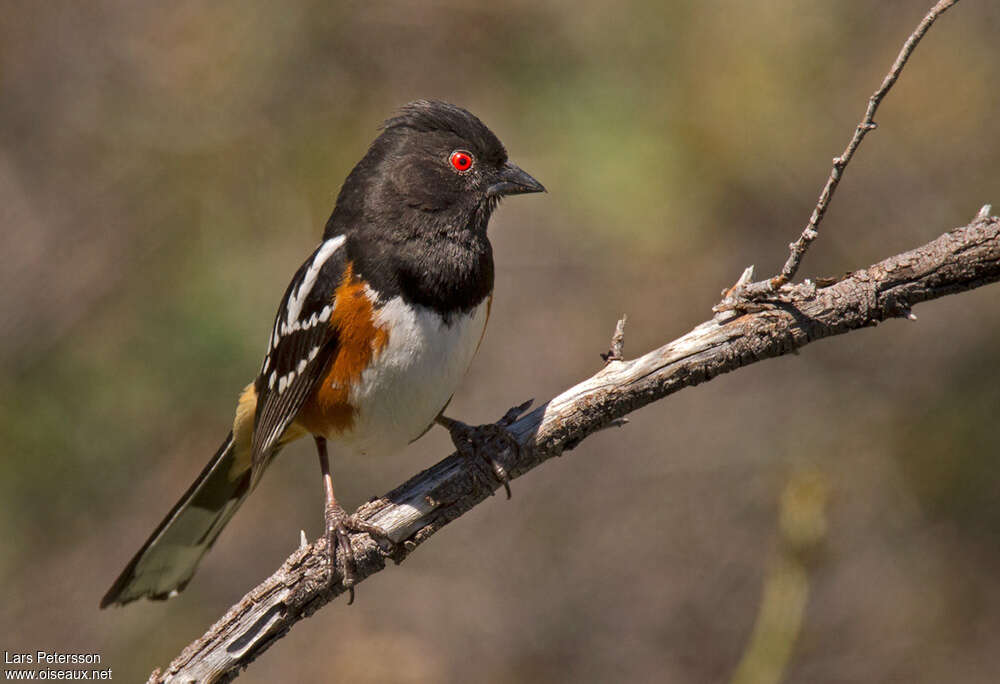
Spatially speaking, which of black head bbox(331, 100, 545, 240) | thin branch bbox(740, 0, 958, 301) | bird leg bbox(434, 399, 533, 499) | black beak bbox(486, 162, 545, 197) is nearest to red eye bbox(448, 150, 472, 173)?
black head bbox(331, 100, 545, 240)

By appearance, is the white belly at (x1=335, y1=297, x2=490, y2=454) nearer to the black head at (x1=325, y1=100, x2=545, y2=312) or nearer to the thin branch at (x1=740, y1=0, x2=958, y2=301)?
the black head at (x1=325, y1=100, x2=545, y2=312)

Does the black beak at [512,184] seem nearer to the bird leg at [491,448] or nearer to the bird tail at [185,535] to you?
the bird leg at [491,448]

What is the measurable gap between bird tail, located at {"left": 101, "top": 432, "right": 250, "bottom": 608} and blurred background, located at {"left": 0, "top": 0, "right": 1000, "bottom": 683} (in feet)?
2.97

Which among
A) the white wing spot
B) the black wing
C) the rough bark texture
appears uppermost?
the white wing spot

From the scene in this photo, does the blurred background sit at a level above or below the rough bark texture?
above

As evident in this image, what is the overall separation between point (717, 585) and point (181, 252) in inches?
121

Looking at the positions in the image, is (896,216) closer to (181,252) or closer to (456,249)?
(456,249)

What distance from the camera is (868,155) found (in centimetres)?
512

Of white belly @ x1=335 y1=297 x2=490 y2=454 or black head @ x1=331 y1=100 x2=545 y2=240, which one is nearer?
white belly @ x1=335 y1=297 x2=490 y2=454

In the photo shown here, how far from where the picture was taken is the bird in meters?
3.05

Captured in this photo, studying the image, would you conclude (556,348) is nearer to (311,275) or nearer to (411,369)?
(311,275)

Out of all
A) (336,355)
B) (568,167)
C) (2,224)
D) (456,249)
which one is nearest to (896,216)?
(568,167)

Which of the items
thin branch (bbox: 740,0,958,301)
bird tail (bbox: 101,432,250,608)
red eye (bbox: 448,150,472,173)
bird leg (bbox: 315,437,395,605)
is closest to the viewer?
thin branch (bbox: 740,0,958,301)

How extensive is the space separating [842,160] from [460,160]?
1363 mm
